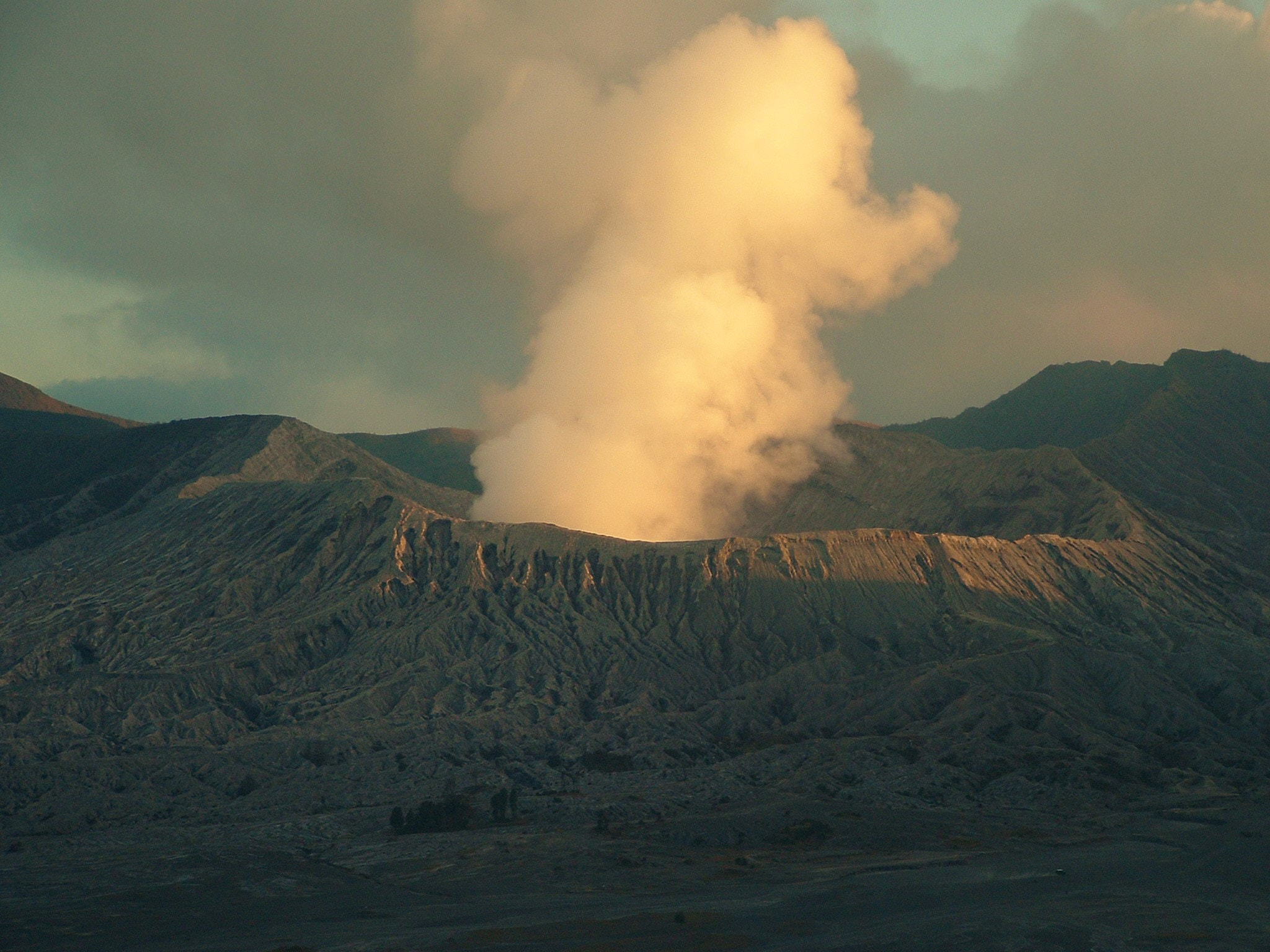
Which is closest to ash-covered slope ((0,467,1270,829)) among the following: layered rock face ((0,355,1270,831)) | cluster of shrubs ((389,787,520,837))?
layered rock face ((0,355,1270,831))

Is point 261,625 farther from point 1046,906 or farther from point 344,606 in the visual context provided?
point 1046,906

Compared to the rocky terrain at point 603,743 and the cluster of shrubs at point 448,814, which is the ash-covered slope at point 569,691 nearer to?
the rocky terrain at point 603,743

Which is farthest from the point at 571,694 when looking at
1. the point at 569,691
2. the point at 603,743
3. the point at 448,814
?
the point at 448,814

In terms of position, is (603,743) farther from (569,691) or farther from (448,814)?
(448,814)

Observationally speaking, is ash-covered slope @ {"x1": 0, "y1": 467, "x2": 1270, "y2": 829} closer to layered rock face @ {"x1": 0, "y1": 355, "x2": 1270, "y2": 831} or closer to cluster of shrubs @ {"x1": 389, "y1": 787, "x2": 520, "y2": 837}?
layered rock face @ {"x1": 0, "y1": 355, "x2": 1270, "y2": 831}

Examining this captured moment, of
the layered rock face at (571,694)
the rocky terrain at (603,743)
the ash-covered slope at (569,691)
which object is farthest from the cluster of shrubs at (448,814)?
the layered rock face at (571,694)

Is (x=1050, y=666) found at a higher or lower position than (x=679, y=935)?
higher

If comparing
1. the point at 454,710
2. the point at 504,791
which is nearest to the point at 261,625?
the point at 454,710

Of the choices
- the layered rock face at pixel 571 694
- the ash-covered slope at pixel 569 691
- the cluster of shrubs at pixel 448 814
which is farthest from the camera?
the ash-covered slope at pixel 569 691
